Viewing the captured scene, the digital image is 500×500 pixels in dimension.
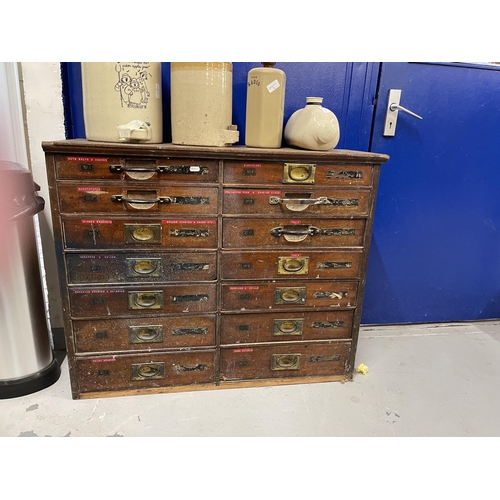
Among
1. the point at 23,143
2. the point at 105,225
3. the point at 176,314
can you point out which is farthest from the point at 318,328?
the point at 23,143

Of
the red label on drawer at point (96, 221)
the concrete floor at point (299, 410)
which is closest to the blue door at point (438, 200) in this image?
the concrete floor at point (299, 410)

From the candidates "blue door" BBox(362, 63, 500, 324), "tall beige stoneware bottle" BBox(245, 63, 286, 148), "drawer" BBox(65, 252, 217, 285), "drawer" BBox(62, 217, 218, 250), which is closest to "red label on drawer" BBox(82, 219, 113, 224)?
"drawer" BBox(62, 217, 218, 250)

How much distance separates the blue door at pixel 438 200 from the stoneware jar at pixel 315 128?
0.51 meters

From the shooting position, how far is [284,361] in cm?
148

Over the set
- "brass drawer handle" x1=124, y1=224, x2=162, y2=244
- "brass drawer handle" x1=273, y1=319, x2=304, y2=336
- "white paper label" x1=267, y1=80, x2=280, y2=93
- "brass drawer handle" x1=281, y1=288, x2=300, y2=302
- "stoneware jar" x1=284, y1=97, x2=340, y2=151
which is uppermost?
"white paper label" x1=267, y1=80, x2=280, y2=93

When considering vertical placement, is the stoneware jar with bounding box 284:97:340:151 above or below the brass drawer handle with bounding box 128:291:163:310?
above

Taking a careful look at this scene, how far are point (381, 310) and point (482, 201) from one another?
0.78 m

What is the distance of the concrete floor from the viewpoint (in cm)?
125

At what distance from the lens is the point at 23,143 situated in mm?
1492

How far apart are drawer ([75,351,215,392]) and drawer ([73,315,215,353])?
4cm

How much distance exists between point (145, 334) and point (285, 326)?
0.54 m

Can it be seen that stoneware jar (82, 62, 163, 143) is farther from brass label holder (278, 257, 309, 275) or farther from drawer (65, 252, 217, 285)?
brass label holder (278, 257, 309, 275)

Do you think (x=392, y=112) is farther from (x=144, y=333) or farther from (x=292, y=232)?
(x=144, y=333)

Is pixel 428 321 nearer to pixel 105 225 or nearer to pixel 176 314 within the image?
pixel 176 314
